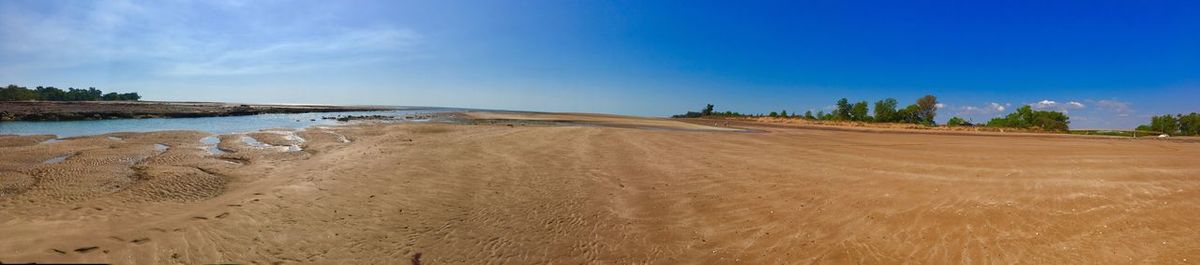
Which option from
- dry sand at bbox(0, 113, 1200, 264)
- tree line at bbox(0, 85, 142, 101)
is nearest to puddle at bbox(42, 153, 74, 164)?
dry sand at bbox(0, 113, 1200, 264)

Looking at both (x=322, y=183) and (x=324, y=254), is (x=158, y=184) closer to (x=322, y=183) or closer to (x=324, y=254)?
(x=322, y=183)

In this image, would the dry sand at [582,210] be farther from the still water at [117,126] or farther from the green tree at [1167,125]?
the green tree at [1167,125]

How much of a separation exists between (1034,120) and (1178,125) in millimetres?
10484

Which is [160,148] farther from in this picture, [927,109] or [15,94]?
[15,94]

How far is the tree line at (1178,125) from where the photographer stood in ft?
138

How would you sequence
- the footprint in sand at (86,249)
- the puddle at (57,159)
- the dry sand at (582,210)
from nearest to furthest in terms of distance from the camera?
1. the footprint in sand at (86,249)
2. the dry sand at (582,210)
3. the puddle at (57,159)

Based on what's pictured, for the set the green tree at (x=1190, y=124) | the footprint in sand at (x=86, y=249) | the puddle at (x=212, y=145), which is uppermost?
the green tree at (x=1190, y=124)

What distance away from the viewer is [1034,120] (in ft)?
165

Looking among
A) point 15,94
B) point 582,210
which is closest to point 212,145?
point 582,210

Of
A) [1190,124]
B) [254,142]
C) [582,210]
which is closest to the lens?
[582,210]

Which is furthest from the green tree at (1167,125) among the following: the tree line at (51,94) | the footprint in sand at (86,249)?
the tree line at (51,94)

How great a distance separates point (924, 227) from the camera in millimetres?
7523

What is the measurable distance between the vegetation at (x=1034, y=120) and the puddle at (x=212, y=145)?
6704cm

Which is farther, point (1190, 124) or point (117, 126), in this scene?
point (1190, 124)
